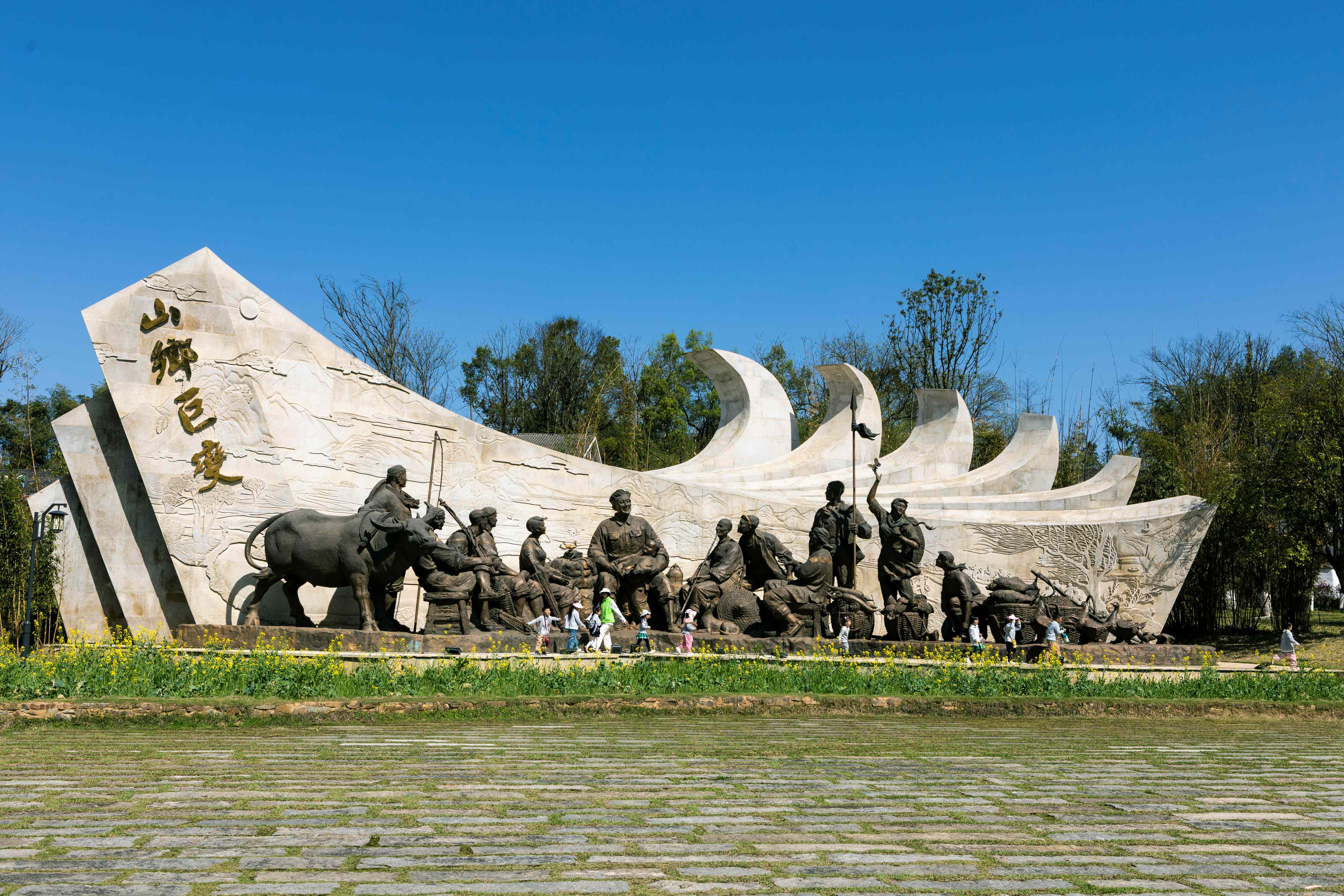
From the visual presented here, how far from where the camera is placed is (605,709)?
347 inches

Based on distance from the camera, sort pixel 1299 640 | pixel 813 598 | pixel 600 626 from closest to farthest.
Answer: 1. pixel 600 626
2. pixel 813 598
3. pixel 1299 640

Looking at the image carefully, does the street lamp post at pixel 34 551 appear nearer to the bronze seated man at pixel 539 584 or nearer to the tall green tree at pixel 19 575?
the tall green tree at pixel 19 575

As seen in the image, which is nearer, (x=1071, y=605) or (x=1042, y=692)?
(x=1042, y=692)

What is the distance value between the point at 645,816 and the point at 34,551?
12.1m

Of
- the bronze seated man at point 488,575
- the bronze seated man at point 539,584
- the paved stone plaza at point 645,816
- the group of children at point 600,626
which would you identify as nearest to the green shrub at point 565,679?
the paved stone plaza at point 645,816

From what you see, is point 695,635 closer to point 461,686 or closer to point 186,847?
point 461,686

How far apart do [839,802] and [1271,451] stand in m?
24.1

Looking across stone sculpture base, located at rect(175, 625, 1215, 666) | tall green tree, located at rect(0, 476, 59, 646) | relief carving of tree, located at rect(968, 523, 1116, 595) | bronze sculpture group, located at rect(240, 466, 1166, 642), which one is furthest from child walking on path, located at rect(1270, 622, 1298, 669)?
tall green tree, located at rect(0, 476, 59, 646)

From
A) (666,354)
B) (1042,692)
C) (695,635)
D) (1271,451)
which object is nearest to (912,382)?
(666,354)

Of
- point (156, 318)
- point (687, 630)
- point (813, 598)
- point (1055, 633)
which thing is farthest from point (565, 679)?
point (156, 318)

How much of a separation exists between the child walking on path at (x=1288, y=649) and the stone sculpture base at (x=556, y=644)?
4.00ft

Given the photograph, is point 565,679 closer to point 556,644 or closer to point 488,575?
point 556,644

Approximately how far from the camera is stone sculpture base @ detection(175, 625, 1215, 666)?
12.6m

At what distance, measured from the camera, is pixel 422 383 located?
38250mm
